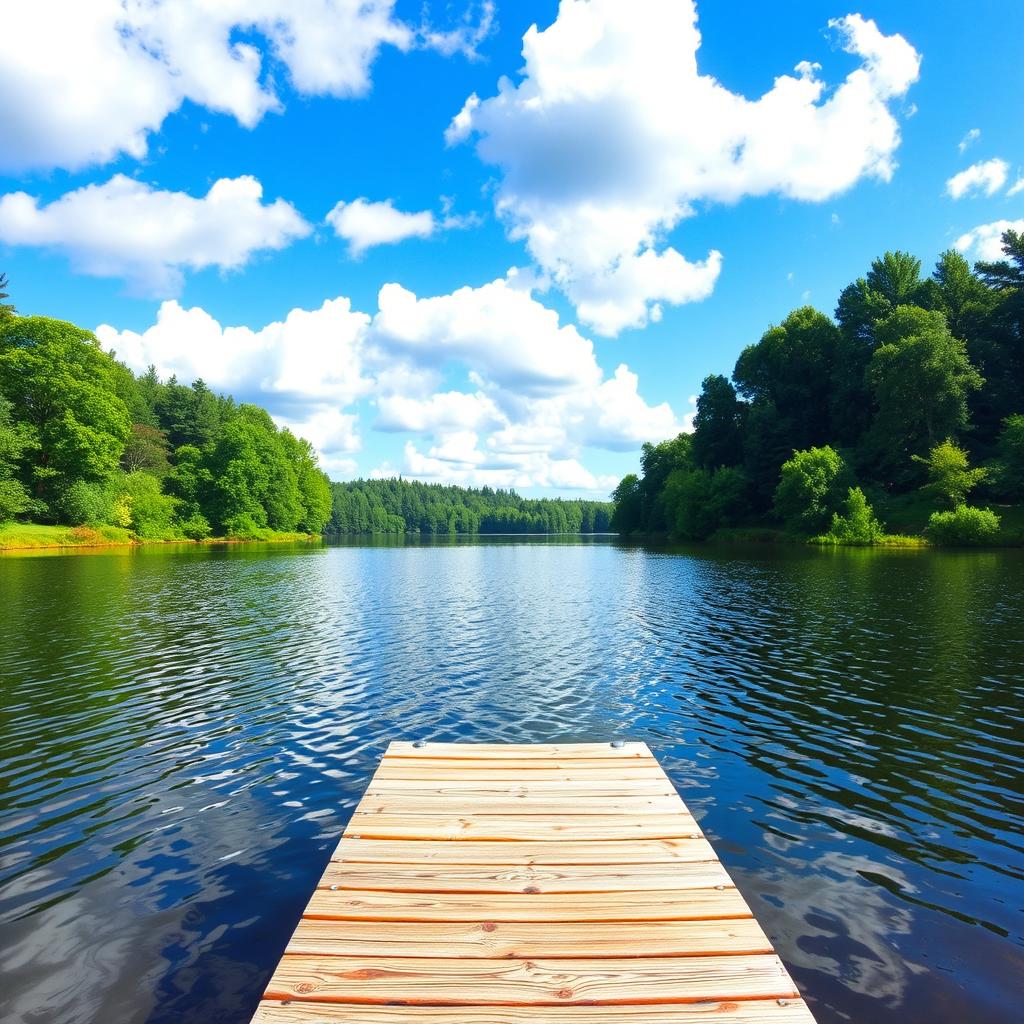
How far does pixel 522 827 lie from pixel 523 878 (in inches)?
35.4

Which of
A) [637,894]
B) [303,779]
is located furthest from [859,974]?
[303,779]

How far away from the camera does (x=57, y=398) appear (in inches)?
2675

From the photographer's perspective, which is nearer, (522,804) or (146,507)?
(522,804)

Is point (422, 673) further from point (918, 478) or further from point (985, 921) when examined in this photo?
point (918, 478)

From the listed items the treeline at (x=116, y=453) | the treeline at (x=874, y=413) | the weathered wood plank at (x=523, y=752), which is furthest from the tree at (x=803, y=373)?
the weathered wood plank at (x=523, y=752)

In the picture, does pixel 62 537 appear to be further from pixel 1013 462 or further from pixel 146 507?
pixel 1013 462

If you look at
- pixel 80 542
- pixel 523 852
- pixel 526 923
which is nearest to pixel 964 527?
pixel 523 852

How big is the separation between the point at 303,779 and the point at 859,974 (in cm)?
771

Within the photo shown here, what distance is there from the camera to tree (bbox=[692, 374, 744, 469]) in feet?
350

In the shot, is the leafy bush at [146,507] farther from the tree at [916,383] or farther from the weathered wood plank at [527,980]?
the tree at [916,383]

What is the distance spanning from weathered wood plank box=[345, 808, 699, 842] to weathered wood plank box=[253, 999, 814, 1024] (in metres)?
2.05

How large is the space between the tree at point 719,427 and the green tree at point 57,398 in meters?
→ 87.8

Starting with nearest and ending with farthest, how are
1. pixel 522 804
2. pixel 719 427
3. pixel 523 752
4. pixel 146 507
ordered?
pixel 522 804 → pixel 523 752 → pixel 146 507 → pixel 719 427

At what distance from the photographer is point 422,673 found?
16750 mm
